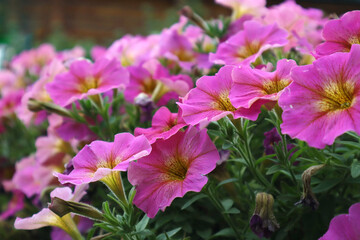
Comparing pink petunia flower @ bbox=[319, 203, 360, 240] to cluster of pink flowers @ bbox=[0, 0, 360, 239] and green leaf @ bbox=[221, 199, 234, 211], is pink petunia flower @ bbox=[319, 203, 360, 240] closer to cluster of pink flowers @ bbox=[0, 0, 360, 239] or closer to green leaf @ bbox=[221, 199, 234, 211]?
cluster of pink flowers @ bbox=[0, 0, 360, 239]

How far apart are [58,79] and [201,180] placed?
0.45m

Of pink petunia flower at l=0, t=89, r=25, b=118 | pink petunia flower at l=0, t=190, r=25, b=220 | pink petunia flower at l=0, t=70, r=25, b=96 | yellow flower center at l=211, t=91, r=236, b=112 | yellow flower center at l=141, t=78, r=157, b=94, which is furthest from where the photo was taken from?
pink petunia flower at l=0, t=70, r=25, b=96

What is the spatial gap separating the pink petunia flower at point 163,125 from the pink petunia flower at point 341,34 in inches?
9.8

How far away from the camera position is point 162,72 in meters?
0.98

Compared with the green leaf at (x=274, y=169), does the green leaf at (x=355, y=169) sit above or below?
above

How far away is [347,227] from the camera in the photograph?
1.85ft

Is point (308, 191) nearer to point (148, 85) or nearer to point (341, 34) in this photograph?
point (341, 34)

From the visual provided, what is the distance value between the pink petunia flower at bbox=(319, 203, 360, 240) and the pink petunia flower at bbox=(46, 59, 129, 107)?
52cm

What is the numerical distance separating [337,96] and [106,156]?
349 mm

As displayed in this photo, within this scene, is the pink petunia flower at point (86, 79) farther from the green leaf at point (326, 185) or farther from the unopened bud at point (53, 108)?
the green leaf at point (326, 185)

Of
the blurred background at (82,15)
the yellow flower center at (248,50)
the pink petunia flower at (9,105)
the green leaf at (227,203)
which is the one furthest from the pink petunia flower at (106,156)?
the blurred background at (82,15)

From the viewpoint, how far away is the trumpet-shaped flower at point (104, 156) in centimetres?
62

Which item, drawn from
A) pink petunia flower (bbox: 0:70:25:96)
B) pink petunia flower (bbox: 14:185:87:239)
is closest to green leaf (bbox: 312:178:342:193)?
pink petunia flower (bbox: 14:185:87:239)

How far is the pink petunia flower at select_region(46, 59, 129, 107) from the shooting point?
2.93ft
